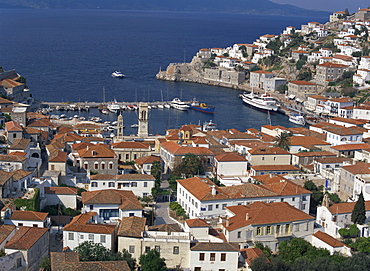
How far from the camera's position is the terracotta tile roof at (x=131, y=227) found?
25422mm

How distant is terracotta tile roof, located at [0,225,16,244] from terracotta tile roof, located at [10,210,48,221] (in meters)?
1.74

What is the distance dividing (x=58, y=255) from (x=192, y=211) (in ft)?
33.7

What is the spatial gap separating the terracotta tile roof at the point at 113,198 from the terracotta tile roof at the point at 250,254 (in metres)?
5.71

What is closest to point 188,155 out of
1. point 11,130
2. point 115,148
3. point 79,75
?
point 115,148

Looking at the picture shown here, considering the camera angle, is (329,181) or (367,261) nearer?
(367,261)

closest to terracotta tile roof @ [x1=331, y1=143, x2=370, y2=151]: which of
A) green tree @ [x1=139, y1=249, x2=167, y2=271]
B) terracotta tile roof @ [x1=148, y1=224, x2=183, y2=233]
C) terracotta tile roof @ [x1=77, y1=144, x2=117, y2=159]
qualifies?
terracotta tile roof @ [x1=77, y1=144, x2=117, y2=159]

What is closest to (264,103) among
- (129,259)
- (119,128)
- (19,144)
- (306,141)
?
(306,141)

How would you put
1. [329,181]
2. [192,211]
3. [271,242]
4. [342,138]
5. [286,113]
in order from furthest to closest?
1. [286,113]
2. [342,138]
3. [329,181]
4. [192,211]
5. [271,242]

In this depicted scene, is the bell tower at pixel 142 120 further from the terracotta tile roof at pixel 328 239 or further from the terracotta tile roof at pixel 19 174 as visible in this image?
the terracotta tile roof at pixel 328 239

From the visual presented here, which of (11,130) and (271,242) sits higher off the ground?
(11,130)

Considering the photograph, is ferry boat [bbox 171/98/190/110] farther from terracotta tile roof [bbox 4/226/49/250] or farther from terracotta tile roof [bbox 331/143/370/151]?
terracotta tile roof [bbox 4/226/49/250]

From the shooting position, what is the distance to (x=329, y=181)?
38.4 metres

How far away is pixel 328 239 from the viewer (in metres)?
29.0

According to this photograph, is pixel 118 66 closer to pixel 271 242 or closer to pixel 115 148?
pixel 115 148
